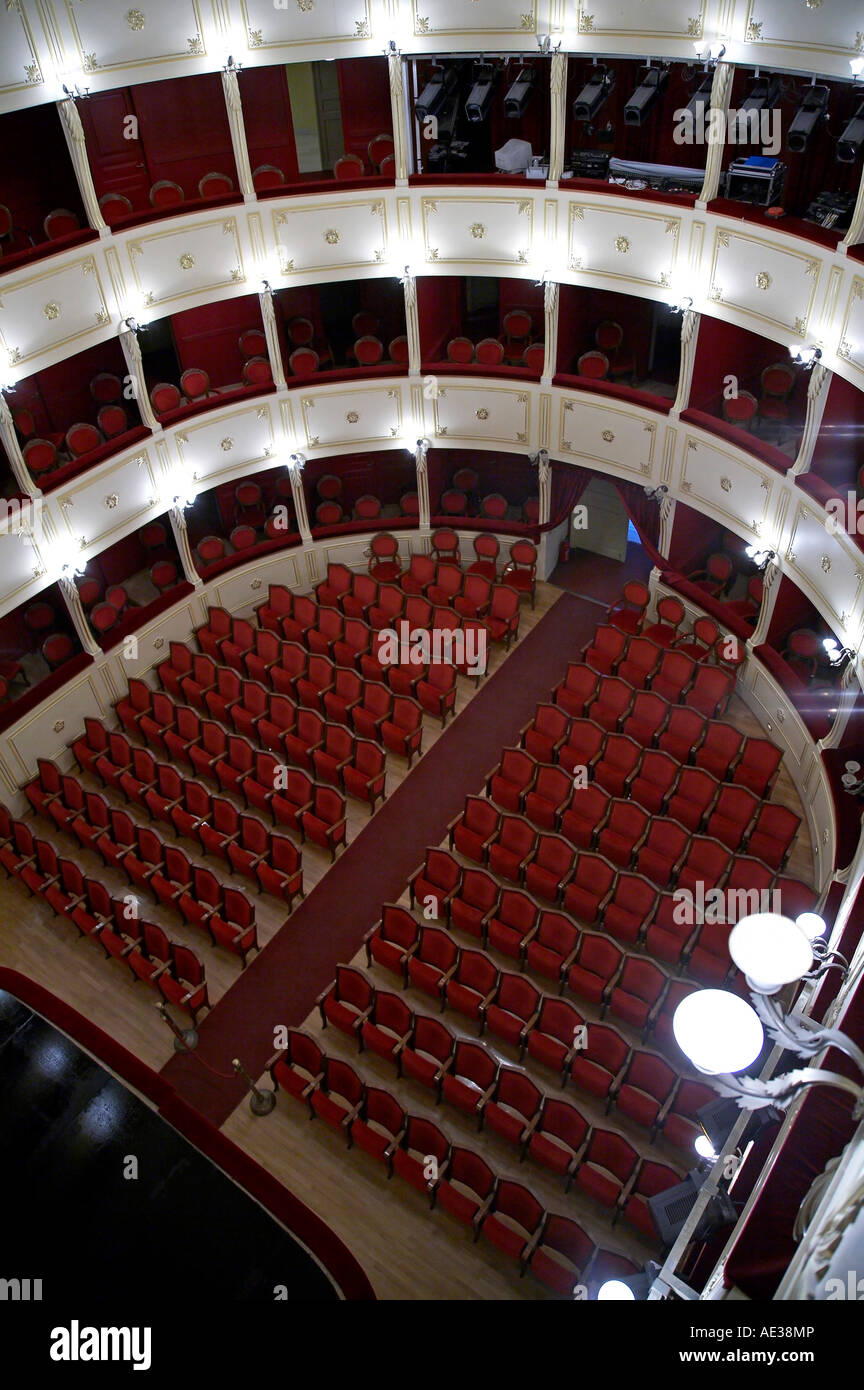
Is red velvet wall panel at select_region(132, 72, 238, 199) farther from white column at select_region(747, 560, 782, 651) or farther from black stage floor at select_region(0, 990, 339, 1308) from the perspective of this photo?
black stage floor at select_region(0, 990, 339, 1308)

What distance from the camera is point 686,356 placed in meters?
10.6

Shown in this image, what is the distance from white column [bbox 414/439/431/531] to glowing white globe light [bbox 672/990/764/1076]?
10.2 m

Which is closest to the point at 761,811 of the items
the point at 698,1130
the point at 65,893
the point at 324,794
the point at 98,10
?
the point at 698,1130

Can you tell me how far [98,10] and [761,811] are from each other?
937 cm

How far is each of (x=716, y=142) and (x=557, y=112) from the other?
173cm

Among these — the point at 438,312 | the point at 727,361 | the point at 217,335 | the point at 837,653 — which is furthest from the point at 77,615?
the point at 837,653

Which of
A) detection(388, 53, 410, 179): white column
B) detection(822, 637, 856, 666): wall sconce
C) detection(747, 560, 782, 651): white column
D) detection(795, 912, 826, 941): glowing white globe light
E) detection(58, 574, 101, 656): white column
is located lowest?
detection(795, 912, 826, 941): glowing white globe light

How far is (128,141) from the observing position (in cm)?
1111

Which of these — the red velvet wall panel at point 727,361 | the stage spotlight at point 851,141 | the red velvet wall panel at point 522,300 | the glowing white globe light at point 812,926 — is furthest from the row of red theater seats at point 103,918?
the stage spotlight at point 851,141

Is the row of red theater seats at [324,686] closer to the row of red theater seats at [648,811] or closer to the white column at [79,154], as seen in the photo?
the row of red theater seats at [648,811]

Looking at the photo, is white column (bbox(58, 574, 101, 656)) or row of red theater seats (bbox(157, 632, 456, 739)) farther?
row of red theater seats (bbox(157, 632, 456, 739))

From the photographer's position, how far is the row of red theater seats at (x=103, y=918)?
28.7 feet

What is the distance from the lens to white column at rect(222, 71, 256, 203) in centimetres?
1005

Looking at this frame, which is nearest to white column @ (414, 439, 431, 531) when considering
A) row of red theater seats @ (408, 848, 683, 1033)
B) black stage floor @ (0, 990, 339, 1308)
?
row of red theater seats @ (408, 848, 683, 1033)
